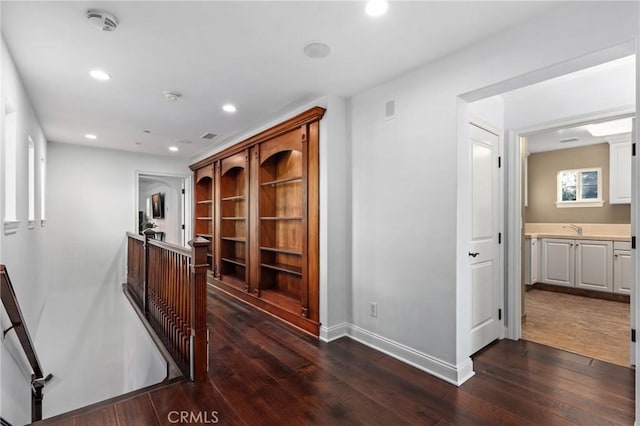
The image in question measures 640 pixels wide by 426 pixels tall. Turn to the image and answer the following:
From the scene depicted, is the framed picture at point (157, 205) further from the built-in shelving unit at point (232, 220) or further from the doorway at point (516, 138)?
the doorway at point (516, 138)

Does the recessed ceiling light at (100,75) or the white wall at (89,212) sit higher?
the recessed ceiling light at (100,75)

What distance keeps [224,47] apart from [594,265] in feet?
19.8

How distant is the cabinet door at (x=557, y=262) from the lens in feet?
16.7

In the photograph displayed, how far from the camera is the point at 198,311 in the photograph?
7.93ft

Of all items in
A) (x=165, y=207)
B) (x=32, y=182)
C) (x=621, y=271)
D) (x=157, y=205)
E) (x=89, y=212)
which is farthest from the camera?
(x=157, y=205)

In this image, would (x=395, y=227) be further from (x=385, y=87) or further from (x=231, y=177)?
(x=231, y=177)

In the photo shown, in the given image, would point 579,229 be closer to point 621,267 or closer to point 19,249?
point 621,267

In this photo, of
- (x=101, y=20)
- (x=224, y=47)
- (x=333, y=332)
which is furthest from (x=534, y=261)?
(x=101, y=20)

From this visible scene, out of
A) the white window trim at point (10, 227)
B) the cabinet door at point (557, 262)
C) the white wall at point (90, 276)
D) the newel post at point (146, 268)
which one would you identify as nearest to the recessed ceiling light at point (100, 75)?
the white window trim at point (10, 227)

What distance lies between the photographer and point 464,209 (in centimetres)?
244

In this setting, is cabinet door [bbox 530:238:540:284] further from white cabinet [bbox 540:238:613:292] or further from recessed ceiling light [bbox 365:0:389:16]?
recessed ceiling light [bbox 365:0:389:16]

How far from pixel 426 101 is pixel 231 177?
3.92 meters

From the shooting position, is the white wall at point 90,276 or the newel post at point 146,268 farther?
the white wall at point 90,276

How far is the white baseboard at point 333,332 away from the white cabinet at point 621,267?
4387mm
